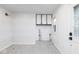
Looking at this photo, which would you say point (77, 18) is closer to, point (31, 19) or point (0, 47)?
point (0, 47)

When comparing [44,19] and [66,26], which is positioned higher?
[44,19]

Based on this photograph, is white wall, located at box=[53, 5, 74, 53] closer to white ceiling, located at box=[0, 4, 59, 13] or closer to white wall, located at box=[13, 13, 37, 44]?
white ceiling, located at box=[0, 4, 59, 13]

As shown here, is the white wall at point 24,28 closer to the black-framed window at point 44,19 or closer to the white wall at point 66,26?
the black-framed window at point 44,19

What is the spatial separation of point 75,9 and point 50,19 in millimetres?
5037

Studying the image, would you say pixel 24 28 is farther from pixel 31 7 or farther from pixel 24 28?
pixel 31 7

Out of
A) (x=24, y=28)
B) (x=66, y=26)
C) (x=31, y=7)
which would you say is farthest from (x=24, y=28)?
(x=66, y=26)

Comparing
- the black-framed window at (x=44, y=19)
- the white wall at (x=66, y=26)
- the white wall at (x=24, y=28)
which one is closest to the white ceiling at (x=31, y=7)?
the white wall at (x=66, y=26)

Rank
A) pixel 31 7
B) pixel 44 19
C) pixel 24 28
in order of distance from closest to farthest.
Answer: pixel 31 7 < pixel 24 28 < pixel 44 19

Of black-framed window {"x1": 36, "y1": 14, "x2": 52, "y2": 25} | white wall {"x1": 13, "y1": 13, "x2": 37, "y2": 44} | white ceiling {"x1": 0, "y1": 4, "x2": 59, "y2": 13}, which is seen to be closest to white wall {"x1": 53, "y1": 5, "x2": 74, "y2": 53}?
white ceiling {"x1": 0, "y1": 4, "x2": 59, "y2": 13}

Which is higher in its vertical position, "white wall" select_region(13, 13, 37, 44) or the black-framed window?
the black-framed window

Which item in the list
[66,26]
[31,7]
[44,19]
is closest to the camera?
[66,26]

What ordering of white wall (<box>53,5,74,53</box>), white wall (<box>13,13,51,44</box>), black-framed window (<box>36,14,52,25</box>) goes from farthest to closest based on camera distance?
1. black-framed window (<box>36,14,52,25</box>)
2. white wall (<box>13,13,51,44</box>)
3. white wall (<box>53,5,74,53</box>)

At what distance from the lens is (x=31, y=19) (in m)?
6.89
